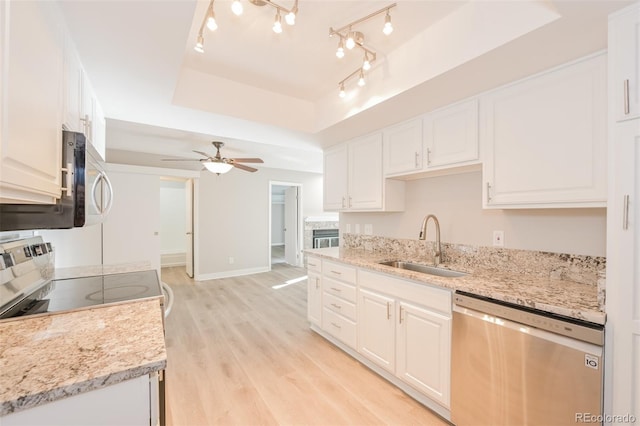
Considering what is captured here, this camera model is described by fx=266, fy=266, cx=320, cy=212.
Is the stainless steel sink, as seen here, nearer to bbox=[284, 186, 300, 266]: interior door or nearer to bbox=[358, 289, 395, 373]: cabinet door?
bbox=[358, 289, 395, 373]: cabinet door

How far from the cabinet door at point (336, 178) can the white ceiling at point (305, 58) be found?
296mm

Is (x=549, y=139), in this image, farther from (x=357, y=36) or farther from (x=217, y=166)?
(x=217, y=166)

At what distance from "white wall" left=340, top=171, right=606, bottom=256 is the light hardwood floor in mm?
1363

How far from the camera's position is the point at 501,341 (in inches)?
56.5

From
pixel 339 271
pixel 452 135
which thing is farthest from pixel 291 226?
pixel 452 135

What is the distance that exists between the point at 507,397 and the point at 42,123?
2.42 metres

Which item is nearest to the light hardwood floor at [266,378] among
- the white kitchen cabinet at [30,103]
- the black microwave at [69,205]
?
the black microwave at [69,205]

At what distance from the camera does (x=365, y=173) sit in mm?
2861

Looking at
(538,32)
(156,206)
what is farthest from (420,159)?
(156,206)

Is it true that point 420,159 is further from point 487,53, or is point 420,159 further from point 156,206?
point 156,206

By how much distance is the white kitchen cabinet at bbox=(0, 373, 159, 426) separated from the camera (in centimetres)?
70

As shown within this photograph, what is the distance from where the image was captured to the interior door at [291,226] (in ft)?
22.5

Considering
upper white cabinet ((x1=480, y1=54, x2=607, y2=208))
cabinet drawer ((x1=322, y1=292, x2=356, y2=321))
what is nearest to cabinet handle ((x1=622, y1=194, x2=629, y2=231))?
upper white cabinet ((x1=480, y1=54, x2=607, y2=208))

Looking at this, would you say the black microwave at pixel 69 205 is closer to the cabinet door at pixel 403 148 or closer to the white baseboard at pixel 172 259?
the cabinet door at pixel 403 148
